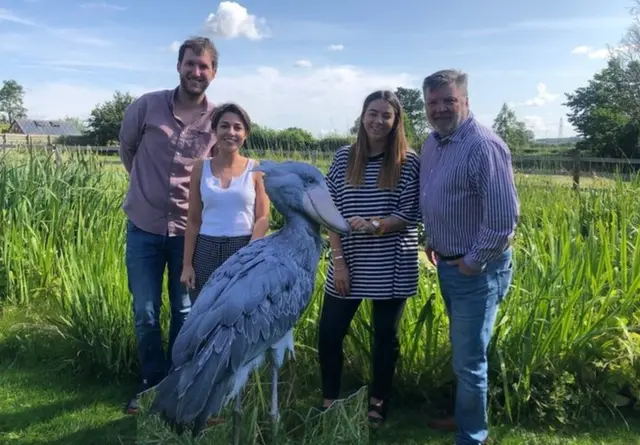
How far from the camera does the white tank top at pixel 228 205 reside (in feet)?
9.71

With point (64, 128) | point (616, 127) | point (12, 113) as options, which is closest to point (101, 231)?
point (616, 127)

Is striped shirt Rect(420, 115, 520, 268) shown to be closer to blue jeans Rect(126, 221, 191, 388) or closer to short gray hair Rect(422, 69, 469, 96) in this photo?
short gray hair Rect(422, 69, 469, 96)

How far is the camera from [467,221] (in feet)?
8.71

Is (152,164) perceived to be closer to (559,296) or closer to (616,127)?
(559,296)

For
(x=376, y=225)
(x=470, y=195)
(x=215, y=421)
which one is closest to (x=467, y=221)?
(x=470, y=195)

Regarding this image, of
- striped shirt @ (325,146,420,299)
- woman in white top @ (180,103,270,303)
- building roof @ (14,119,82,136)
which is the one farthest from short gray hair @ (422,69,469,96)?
building roof @ (14,119,82,136)

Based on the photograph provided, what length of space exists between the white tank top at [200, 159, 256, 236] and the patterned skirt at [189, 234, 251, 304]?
0.09ft

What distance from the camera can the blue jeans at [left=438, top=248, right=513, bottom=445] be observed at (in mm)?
2672

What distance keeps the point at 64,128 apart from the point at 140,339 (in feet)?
187

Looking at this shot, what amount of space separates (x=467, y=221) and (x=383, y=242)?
1.65 feet

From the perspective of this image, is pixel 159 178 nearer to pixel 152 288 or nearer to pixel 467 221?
pixel 152 288

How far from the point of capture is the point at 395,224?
293cm

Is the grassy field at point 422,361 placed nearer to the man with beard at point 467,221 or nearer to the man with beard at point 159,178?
the man with beard at point 467,221

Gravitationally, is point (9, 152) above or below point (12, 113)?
below
